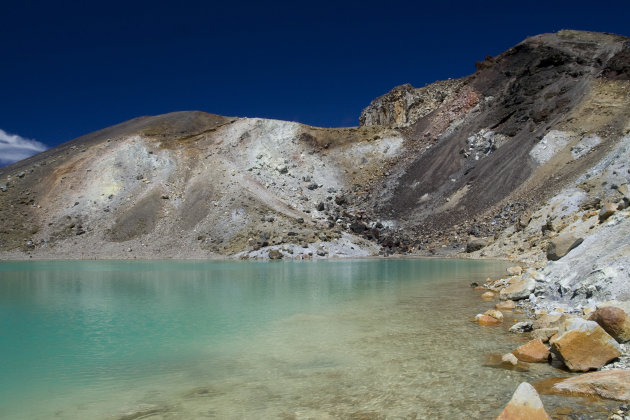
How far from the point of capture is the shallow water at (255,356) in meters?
7.10

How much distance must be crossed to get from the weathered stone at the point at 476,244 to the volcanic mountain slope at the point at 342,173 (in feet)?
8.82

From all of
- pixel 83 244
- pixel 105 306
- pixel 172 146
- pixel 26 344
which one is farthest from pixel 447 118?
pixel 26 344

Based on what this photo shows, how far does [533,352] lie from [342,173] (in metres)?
56.2

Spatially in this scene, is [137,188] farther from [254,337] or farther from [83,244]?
[254,337]

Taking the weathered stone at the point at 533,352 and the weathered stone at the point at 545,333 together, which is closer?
the weathered stone at the point at 533,352

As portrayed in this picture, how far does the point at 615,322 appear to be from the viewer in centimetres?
837

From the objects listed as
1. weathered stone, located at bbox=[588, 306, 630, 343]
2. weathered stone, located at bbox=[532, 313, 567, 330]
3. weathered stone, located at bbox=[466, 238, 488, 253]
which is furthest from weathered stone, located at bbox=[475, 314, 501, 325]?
weathered stone, located at bbox=[466, 238, 488, 253]

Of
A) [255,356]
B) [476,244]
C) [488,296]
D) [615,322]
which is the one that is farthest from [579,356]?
[476,244]

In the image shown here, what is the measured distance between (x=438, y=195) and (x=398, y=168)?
10106 millimetres

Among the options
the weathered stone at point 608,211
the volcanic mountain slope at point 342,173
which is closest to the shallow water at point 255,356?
the weathered stone at point 608,211

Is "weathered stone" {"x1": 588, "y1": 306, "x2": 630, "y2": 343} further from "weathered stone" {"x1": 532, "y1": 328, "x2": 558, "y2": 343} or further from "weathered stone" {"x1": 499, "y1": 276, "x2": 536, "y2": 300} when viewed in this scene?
"weathered stone" {"x1": 499, "y1": 276, "x2": 536, "y2": 300}

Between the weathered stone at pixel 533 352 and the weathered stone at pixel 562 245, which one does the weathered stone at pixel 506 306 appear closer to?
the weathered stone at pixel 562 245

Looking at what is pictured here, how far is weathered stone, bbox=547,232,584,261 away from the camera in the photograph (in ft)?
52.6

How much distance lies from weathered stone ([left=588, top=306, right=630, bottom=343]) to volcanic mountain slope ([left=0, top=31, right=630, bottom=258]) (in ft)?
91.7
